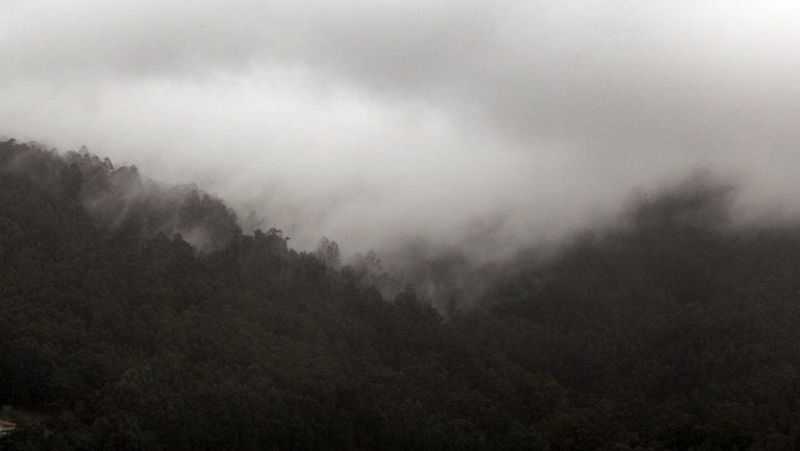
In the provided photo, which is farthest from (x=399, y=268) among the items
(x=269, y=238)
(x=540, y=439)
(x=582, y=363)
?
(x=540, y=439)

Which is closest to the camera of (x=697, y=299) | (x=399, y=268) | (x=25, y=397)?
(x=25, y=397)

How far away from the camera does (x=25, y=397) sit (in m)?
72.4

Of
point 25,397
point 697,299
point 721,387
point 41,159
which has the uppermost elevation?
point 41,159

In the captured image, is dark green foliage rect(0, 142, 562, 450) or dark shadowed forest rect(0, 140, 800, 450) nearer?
dark green foliage rect(0, 142, 562, 450)

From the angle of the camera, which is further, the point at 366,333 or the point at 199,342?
the point at 366,333

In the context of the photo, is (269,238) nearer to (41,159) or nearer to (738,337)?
(41,159)

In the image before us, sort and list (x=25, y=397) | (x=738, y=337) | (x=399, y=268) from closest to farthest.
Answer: (x=25, y=397) → (x=738, y=337) → (x=399, y=268)

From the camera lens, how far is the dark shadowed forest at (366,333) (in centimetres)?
7238

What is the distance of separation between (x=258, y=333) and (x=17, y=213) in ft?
64.5

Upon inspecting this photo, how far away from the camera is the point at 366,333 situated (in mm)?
88500

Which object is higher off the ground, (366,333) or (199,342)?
(366,333)

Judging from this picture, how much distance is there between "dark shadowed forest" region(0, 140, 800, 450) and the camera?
237 feet

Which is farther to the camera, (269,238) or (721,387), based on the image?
(269,238)

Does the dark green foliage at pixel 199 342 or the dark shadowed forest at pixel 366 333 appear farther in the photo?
the dark shadowed forest at pixel 366 333
